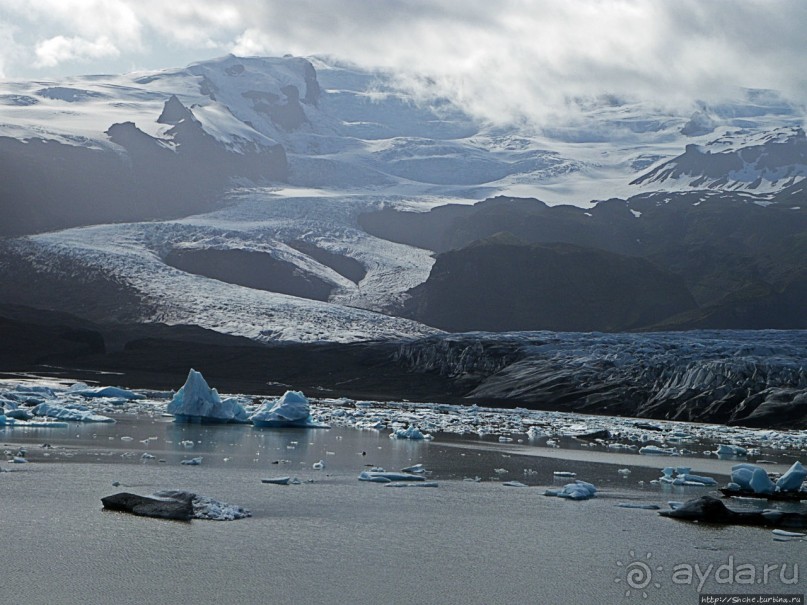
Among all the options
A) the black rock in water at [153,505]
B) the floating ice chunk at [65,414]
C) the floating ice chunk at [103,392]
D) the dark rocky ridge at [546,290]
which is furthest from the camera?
the dark rocky ridge at [546,290]

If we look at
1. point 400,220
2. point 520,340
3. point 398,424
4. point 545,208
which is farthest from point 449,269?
point 398,424

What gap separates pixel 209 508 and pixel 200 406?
23377 mm

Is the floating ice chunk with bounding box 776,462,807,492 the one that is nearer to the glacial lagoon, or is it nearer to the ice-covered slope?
the glacial lagoon

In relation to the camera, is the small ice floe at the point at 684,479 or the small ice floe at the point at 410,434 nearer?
the small ice floe at the point at 684,479

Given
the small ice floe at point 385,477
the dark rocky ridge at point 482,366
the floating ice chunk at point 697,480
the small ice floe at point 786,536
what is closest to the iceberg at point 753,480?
the floating ice chunk at point 697,480

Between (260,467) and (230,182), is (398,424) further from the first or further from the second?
(230,182)

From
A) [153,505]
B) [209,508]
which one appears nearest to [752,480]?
[209,508]

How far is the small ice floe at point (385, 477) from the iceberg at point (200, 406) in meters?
16.6

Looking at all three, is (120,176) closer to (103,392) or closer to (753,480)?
(103,392)

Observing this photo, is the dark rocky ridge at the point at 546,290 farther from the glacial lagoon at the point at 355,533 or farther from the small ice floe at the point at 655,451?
the glacial lagoon at the point at 355,533

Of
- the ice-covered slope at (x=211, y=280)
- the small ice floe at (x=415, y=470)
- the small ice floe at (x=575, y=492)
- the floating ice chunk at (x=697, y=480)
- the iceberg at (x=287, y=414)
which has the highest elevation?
the ice-covered slope at (x=211, y=280)

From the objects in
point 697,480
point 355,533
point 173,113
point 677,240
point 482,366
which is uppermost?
point 173,113

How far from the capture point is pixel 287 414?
43.5 metres

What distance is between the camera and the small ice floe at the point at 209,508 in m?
21.1
